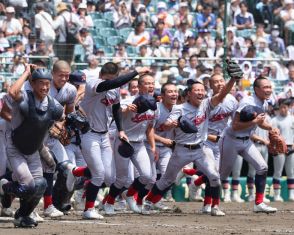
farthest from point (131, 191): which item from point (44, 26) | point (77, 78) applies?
point (44, 26)

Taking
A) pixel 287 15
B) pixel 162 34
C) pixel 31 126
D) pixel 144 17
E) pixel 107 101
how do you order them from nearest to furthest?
pixel 31 126 → pixel 107 101 → pixel 162 34 → pixel 144 17 → pixel 287 15

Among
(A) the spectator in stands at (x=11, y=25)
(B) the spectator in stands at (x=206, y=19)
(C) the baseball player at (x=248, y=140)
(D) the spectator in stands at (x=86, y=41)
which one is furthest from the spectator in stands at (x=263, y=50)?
(C) the baseball player at (x=248, y=140)

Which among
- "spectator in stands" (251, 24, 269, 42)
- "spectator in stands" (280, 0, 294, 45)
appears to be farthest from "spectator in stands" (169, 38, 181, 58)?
"spectator in stands" (280, 0, 294, 45)

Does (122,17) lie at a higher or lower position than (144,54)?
higher

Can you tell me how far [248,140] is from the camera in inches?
589

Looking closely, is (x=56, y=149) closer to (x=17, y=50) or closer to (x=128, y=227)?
(x=128, y=227)

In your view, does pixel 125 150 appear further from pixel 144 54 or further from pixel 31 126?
pixel 144 54

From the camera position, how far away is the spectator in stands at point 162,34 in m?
22.9

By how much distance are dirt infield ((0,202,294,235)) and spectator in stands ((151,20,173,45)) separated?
26.1 ft

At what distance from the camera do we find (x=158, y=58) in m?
20.8

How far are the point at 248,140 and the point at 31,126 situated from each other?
4.33 meters

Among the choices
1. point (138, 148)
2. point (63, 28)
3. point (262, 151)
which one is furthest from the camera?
point (63, 28)

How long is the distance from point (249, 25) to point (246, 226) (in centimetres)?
1268

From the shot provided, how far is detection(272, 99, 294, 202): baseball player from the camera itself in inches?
768
